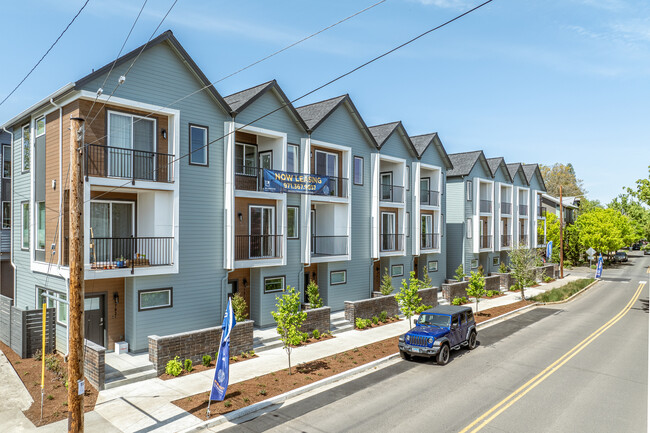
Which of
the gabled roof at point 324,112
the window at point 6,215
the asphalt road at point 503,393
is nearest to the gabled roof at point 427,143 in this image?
the gabled roof at point 324,112

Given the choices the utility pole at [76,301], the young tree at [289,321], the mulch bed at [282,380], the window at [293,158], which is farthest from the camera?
the window at [293,158]

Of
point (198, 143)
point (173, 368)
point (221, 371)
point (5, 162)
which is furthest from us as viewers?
point (5, 162)

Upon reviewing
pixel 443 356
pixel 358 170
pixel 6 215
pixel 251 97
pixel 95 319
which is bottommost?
pixel 443 356

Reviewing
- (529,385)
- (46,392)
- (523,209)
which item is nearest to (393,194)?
(529,385)

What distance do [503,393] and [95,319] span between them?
14.8 meters

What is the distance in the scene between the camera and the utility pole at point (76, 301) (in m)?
9.82

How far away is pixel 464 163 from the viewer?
37312mm

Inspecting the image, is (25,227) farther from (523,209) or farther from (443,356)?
(523,209)

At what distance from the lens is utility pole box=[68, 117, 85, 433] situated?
982 cm

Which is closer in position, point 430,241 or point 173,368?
point 173,368

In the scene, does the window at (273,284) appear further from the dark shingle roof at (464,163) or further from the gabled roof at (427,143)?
the dark shingle roof at (464,163)

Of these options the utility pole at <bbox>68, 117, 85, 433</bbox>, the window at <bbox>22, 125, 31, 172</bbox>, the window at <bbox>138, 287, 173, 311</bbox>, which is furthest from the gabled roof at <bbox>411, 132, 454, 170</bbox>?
the utility pole at <bbox>68, 117, 85, 433</bbox>

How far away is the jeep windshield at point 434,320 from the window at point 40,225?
53.4 feet

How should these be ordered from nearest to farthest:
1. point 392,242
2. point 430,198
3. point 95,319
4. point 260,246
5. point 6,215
A: point 95,319 → point 260,246 → point 6,215 → point 392,242 → point 430,198
